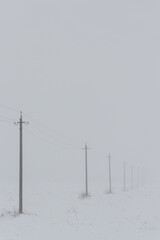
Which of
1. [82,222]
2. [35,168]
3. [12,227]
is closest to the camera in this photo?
[12,227]

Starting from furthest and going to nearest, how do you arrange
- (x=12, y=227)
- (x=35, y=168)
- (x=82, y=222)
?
(x=35, y=168) → (x=82, y=222) → (x=12, y=227)

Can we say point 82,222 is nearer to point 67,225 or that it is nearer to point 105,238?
point 67,225

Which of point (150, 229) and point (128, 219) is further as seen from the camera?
point (128, 219)

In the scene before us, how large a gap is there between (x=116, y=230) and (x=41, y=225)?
4.33 meters

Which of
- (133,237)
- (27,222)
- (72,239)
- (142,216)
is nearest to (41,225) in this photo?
(27,222)

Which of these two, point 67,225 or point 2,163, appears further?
point 2,163

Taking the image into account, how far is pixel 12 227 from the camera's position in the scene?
19797 millimetres

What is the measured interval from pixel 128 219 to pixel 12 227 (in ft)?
32.0

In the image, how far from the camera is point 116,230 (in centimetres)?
2130

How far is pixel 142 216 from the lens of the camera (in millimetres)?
28375

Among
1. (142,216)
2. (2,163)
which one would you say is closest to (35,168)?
(2,163)

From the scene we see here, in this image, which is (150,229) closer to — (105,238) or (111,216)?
(105,238)

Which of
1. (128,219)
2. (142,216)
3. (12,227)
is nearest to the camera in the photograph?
(12,227)

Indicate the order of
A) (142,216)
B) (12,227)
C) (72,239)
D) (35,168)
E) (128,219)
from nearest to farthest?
(72,239) < (12,227) < (128,219) < (142,216) < (35,168)
